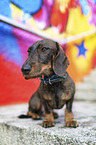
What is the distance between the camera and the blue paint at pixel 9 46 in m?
2.86

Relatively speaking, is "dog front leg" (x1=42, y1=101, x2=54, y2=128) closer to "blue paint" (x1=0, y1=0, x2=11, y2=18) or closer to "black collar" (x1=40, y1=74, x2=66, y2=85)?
"black collar" (x1=40, y1=74, x2=66, y2=85)

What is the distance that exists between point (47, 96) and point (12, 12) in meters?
2.18

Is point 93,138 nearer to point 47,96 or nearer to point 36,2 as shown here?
point 47,96

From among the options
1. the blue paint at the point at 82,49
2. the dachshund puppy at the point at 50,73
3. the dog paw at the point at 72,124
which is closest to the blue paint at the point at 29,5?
the dachshund puppy at the point at 50,73

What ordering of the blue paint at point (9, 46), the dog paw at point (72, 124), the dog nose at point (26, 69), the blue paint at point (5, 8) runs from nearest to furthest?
the dog nose at point (26, 69)
the dog paw at point (72, 124)
the blue paint at point (5, 8)
the blue paint at point (9, 46)

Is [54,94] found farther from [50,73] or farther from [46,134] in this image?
[46,134]

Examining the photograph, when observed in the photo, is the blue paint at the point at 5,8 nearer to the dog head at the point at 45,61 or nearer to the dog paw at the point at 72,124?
the dog head at the point at 45,61

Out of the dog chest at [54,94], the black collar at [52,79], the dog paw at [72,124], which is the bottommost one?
the dog paw at [72,124]

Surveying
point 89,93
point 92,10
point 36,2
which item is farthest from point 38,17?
point 92,10

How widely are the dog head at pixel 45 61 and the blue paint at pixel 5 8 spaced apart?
171 centimetres

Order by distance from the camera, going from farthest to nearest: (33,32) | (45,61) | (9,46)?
(33,32), (9,46), (45,61)

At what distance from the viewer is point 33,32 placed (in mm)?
3203

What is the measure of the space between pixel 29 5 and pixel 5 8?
69cm

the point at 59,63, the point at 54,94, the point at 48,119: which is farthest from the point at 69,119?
the point at 59,63
